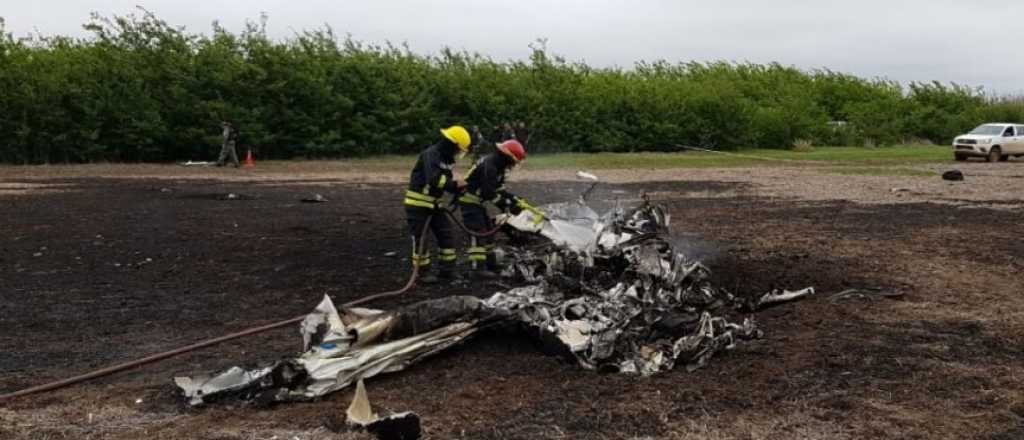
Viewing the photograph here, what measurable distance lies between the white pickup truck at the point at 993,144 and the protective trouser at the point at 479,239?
31100 mm

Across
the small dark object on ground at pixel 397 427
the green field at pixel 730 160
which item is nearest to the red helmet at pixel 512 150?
the small dark object on ground at pixel 397 427

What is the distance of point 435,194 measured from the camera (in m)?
9.23

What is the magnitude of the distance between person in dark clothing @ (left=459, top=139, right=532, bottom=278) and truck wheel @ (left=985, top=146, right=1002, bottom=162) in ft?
102

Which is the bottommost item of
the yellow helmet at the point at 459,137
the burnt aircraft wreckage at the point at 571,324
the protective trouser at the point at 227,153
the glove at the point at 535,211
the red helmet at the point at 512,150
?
the burnt aircraft wreckage at the point at 571,324

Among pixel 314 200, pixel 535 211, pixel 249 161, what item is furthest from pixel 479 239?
pixel 249 161

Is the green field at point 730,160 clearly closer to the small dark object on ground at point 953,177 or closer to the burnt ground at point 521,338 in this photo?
the small dark object on ground at point 953,177

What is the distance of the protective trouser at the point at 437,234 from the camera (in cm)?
932

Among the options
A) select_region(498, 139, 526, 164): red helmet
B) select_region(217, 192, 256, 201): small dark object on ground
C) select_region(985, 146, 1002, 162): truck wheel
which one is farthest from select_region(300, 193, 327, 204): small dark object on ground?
select_region(985, 146, 1002, 162): truck wheel

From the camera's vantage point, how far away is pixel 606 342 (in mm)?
6055

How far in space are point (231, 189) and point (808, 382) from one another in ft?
59.3

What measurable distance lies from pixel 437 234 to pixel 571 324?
11.0 feet

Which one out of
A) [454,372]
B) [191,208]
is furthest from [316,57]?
[454,372]

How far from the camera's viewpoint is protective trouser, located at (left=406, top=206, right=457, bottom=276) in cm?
932

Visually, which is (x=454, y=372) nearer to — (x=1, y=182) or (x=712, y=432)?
(x=712, y=432)
